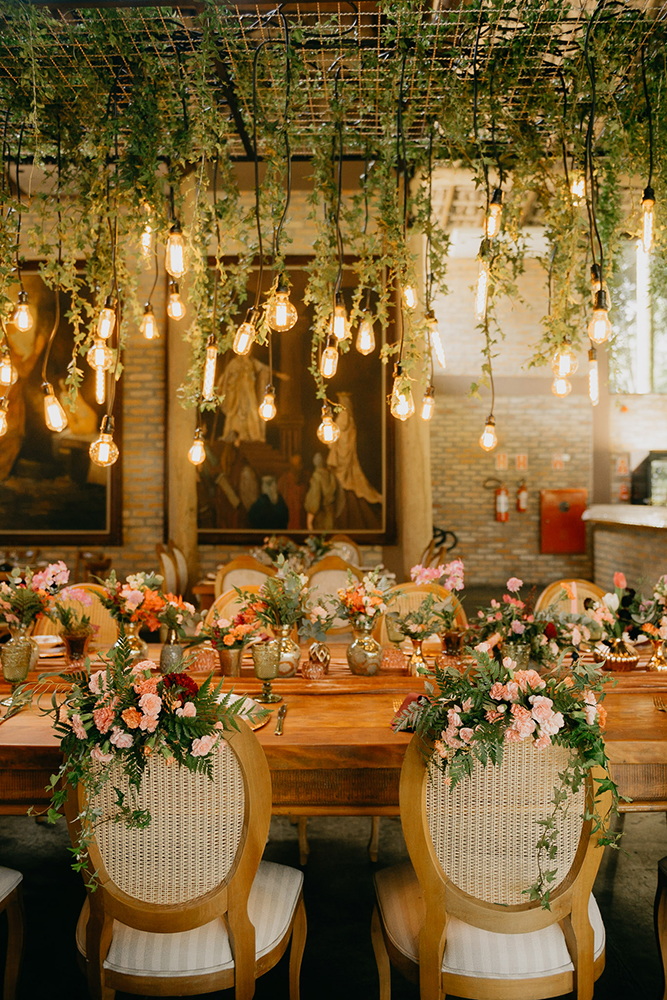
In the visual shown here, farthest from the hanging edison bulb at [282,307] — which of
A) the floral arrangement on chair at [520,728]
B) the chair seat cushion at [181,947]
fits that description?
the chair seat cushion at [181,947]

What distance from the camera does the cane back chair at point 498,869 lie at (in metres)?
1.43

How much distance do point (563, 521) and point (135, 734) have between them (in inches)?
372

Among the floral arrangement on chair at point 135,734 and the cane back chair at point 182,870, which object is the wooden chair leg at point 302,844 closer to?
the cane back chair at point 182,870

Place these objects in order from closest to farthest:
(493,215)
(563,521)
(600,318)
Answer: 1. (600,318)
2. (493,215)
3. (563,521)

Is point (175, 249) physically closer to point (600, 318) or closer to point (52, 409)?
point (52, 409)

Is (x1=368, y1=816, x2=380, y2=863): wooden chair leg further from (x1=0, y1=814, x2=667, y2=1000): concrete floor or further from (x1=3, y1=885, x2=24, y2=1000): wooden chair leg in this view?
(x1=3, y1=885, x2=24, y2=1000): wooden chair leg

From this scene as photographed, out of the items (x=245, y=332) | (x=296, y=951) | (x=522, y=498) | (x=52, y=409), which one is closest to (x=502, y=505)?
(x=522, y=498)

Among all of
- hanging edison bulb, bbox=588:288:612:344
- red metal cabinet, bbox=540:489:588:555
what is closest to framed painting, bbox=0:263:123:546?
hanging edison bulb, bbox=588:288:612:344

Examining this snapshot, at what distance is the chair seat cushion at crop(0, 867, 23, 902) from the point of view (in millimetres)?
1759

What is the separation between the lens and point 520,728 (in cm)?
136

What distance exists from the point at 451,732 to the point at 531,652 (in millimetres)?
1291

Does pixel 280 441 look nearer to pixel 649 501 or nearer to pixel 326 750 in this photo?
pixel 326 750

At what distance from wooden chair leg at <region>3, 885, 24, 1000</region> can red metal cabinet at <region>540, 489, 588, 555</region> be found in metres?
9.16

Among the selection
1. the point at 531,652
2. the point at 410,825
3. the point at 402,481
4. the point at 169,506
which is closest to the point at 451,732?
the point at 410,825
